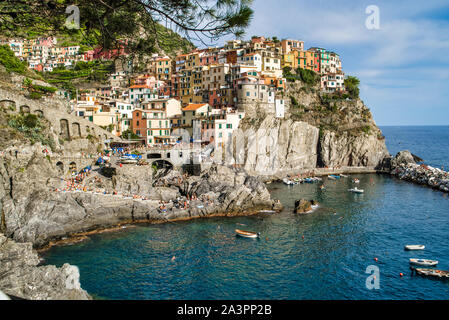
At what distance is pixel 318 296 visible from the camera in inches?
839

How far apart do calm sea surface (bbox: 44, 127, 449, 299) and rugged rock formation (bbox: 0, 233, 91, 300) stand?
8.61 feet

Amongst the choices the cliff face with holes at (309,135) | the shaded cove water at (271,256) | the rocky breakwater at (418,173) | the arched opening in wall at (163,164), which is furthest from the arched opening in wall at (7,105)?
the rocky breakwater at (418,173)

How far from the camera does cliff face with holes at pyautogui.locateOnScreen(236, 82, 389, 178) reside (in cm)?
5950

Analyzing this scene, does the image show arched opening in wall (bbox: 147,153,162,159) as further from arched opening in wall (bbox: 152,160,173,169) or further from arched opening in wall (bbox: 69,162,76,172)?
arched opening in wall (bbox: 69,162,76,172)

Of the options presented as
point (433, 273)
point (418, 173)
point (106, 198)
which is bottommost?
point (433, 273)

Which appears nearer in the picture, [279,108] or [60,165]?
[60,165]

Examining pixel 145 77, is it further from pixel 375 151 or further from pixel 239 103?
pixel 375 151

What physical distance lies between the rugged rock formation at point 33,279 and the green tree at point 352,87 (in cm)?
7348

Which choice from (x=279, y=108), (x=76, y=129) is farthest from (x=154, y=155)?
(x=279, y=108)

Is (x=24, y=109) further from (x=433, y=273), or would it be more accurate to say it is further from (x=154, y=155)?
(x=433, y=273)

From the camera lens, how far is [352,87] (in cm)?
8119

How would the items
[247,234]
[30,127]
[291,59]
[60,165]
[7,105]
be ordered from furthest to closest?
1. [291,59]
2. [7,105]
3. [30,127]
4. [60,165]
5. [247,234]

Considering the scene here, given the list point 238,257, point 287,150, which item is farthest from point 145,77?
point 238,257

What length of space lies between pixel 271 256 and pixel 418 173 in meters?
45.1
